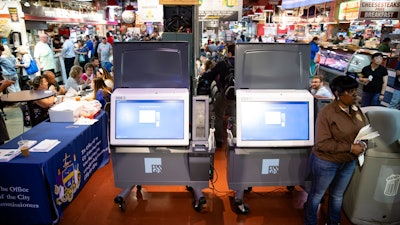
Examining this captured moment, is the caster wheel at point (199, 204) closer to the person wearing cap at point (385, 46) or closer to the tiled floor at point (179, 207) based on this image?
the tiled floor at point (179, 207)

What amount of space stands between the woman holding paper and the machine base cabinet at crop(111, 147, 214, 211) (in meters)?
1.24

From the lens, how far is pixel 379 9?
9.39 m

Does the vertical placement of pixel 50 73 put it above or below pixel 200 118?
above

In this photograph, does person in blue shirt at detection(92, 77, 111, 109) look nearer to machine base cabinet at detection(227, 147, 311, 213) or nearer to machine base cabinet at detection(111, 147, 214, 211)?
machine base cabinet at detection(111, 147, 214, 211)

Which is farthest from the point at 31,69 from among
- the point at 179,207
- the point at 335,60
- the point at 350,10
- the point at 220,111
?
the point at 350,10

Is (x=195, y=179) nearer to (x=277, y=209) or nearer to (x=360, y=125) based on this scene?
(x=277, y=209)

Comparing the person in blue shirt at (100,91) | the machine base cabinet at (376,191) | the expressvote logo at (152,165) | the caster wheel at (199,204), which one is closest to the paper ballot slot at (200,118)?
the expressvote logo at (152,165)

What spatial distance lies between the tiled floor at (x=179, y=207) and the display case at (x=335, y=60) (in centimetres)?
764

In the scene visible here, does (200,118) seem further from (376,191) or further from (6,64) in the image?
(6,64)

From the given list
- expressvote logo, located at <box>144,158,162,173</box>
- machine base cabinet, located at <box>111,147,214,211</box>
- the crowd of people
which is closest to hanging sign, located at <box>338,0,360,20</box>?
the crowd of people

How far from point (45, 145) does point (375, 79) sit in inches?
253

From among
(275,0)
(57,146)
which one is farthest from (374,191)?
(275,0)

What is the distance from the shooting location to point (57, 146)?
3670 mm

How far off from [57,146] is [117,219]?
109 cm
